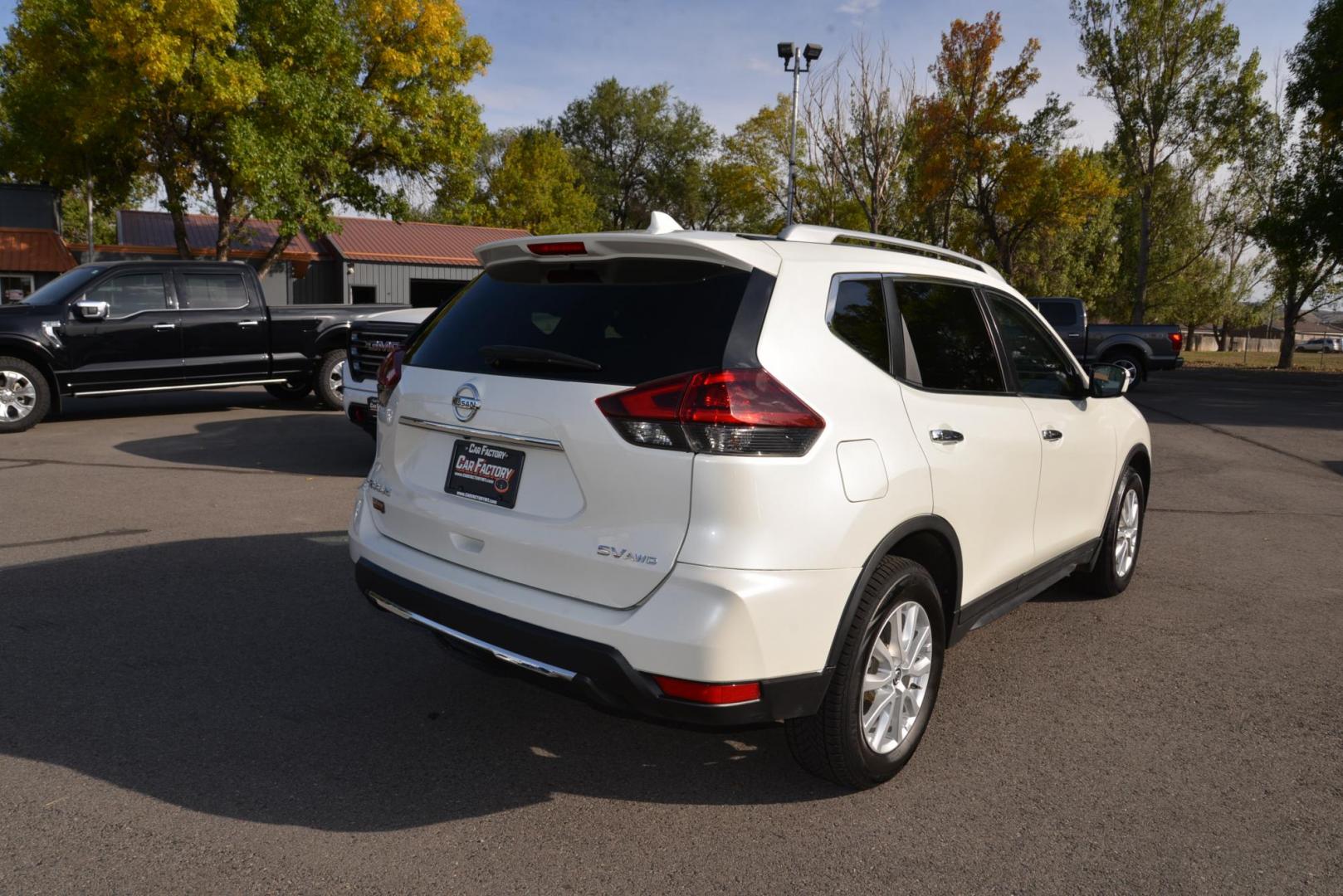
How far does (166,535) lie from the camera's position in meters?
6.62

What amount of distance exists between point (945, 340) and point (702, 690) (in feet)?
5.91

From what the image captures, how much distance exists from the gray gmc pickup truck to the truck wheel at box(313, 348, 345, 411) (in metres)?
16.5

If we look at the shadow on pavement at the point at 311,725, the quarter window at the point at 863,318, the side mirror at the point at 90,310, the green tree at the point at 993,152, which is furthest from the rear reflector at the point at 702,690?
Result: the green tree at the point at 993,152

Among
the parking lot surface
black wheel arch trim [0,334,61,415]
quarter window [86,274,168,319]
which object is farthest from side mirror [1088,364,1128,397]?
black wheel arch trim [0,334,61,415]

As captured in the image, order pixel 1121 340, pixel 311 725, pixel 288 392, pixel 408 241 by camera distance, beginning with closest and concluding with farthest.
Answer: pixel 311 725 → pixel 288 392 → pixel 1121 340 → pixel 408 241

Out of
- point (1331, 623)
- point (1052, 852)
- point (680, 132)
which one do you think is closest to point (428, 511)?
point (1052, 852)

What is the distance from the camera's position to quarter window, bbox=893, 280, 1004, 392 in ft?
12.0

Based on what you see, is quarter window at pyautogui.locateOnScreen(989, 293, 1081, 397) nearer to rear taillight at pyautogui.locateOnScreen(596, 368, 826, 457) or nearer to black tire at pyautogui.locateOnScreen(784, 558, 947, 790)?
black tire at pyautogui.locateOnScreen(784, 558, 947, 790)

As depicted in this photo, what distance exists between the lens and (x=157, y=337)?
1231 centimetres

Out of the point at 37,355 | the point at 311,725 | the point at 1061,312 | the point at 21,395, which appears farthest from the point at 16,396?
the point at 1061,312

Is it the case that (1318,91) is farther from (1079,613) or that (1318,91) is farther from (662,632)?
(662,632)

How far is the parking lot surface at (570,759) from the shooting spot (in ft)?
9.57

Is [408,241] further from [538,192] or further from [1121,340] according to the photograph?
[1121,340]

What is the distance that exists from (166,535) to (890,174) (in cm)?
2851
